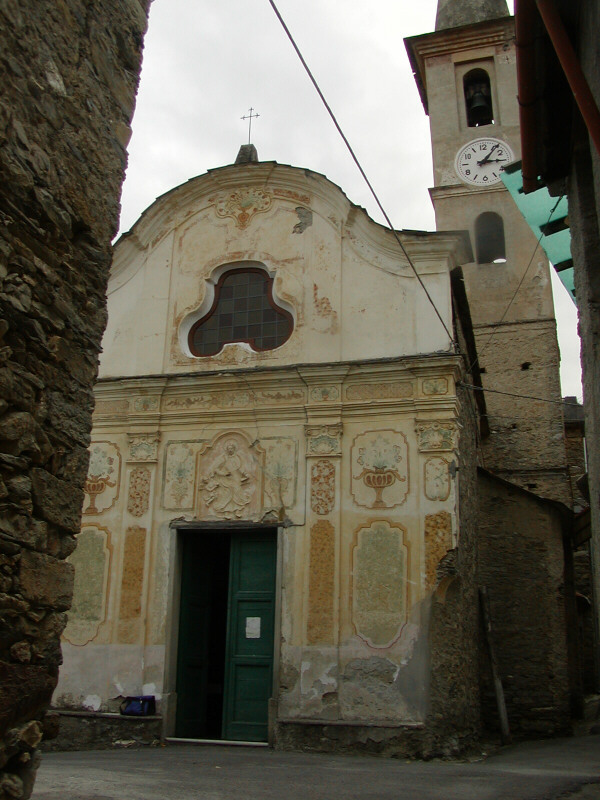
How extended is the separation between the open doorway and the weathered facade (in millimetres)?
30

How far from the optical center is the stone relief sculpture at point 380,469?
10180 mm

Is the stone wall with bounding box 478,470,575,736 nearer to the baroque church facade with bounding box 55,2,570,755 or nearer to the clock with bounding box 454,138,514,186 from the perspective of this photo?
the baroque church facade with bounding box 55,2,570,755

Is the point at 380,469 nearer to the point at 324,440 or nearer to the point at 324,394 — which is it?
the point at 324,440

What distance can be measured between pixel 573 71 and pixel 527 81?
79cm

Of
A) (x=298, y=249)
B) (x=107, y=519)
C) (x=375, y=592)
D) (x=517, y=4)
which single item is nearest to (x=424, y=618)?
(x=375, y=592)

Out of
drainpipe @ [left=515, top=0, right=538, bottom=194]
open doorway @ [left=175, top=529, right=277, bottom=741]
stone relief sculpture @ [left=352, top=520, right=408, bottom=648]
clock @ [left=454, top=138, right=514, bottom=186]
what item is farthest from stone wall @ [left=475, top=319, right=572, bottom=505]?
drainpipe @ [left=515, top=0, right=538, bottom=194]

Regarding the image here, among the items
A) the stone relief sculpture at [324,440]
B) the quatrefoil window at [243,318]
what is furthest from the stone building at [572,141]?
the quatrefoil window at [243,318]

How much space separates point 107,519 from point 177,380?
2.19m

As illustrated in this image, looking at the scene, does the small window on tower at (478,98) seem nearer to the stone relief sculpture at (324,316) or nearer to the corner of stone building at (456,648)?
the stone relief sculpture at (324,316)

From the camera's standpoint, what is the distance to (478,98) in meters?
20.7

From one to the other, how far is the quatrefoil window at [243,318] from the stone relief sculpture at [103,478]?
1.95 meters

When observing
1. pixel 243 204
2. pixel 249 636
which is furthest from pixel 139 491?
pixel 243 204

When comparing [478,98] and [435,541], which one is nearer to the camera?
[435,541]

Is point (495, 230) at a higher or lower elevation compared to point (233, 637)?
higher
